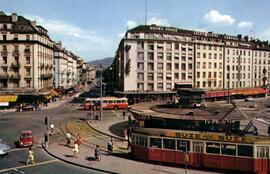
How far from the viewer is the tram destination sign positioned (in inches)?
981

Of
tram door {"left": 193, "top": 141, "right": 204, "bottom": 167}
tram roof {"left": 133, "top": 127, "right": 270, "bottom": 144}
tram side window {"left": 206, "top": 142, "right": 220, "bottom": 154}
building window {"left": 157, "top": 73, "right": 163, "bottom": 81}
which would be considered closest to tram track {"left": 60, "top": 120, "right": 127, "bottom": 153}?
tram roof {"left": 133, "top": 127, "right": 270, "bottom": 144}

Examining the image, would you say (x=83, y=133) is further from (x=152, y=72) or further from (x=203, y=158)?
(x=152, y=72)

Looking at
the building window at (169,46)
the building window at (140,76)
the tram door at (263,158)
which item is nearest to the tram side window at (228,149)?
the tram door at (263,158)

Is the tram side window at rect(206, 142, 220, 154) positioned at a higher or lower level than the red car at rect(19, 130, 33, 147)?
higher

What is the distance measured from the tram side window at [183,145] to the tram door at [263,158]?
521 centimetres

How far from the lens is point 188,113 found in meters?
36.7

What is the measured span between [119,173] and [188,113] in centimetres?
1319

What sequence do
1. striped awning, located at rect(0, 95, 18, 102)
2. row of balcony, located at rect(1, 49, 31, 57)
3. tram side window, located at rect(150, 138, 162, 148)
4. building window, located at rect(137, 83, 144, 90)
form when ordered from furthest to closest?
building window, located at rect(137, 83, 144, 90)
row of balcony, located at rect(1, 49, 31, 57)
striped awning, located at rect(0, 95, 18, 102)
tram side window, located at rect(150, 138, 162, 148)

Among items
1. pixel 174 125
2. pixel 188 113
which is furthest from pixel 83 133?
pixel 174 125

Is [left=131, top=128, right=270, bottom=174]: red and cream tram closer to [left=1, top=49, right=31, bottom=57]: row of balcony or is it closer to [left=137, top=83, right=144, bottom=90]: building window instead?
[left=137, top=83, right=144, bottom=90]: building window

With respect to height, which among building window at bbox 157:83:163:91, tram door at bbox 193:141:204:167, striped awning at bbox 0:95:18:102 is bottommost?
tram door at bbox 193:141:204:167

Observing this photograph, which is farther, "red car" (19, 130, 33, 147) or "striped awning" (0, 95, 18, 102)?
"striped awning" (0, 95, 18, 102)

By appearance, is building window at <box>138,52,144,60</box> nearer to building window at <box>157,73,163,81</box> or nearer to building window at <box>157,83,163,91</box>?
building window at <box>157,73,163,81</box>

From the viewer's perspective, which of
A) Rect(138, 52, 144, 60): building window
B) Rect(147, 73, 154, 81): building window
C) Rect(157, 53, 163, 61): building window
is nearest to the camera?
Rect(138, 52, 144, 60): building window
